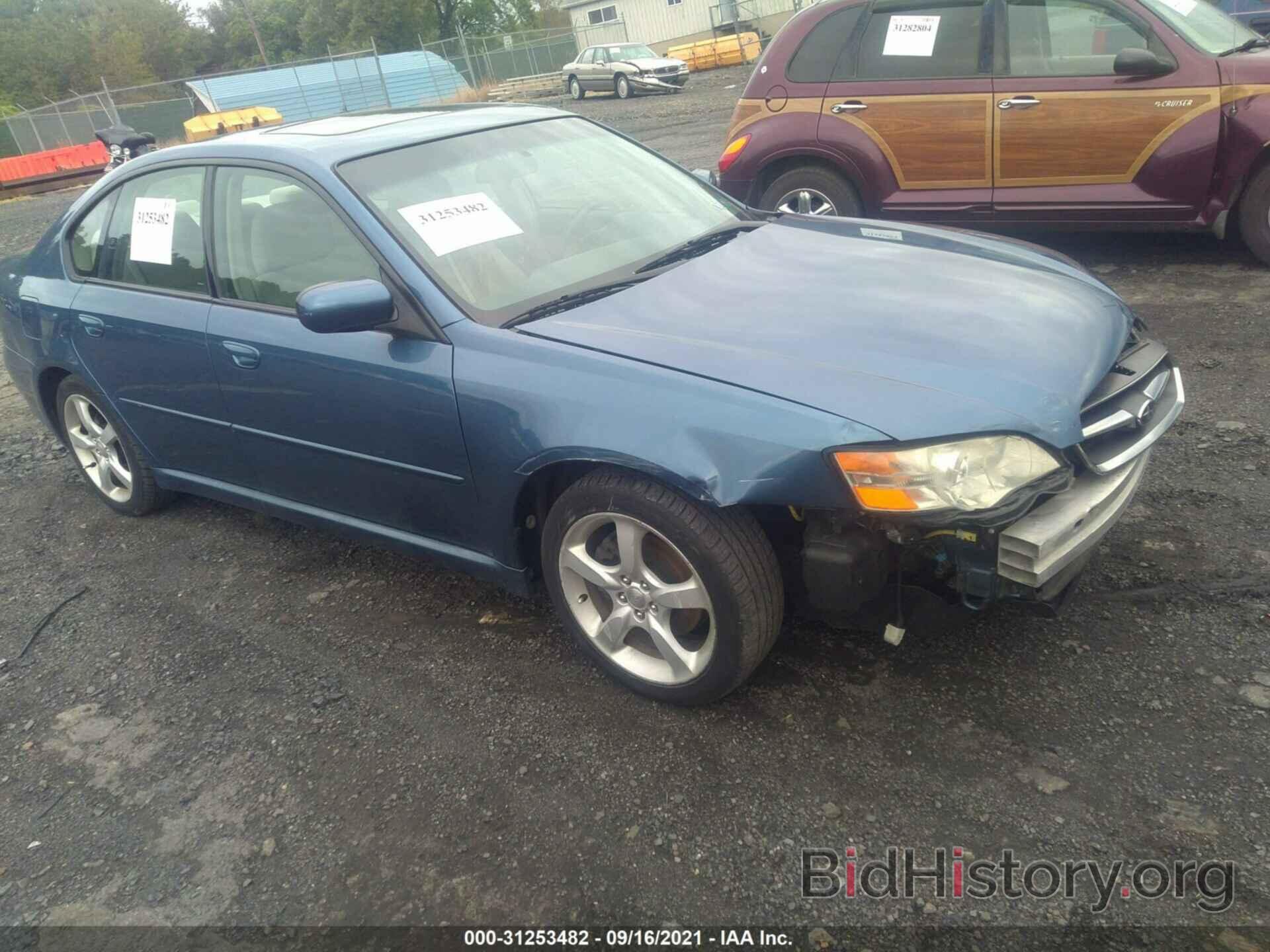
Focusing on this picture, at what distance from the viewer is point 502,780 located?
8.39 ft

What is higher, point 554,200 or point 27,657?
point 554,200

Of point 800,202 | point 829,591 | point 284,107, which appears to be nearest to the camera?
point 829,591

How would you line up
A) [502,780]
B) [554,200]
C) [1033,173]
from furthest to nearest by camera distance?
[1033,173]
[554,200]
[502,780]

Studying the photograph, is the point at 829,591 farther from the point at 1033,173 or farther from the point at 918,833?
the point at 1033,173

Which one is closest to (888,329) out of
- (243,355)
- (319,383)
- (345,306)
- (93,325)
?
(345,306)

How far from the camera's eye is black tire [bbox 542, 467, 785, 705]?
238cm

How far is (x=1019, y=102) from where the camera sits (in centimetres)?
561

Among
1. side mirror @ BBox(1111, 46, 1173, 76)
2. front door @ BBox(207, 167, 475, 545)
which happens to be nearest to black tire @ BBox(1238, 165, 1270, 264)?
side mirror @ BBox(1111, 46, 1173, 76)

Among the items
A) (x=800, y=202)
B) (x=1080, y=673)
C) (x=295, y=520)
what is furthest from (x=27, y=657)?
(x=800, y=202)

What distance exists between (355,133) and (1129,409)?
268 cm

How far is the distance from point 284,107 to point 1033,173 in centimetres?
3244

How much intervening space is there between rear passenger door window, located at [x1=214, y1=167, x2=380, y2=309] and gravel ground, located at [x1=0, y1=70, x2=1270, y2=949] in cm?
118

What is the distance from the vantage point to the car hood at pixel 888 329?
7.45 feet
